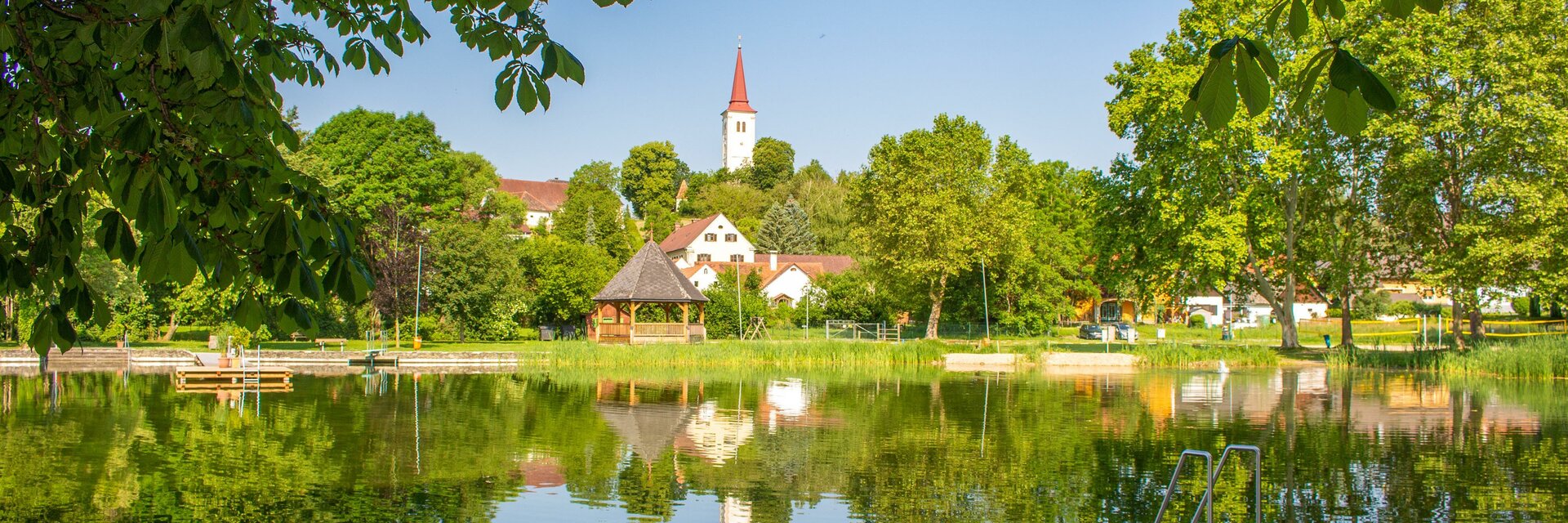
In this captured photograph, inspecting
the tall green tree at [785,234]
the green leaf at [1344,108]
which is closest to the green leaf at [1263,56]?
the green leaf at [1344,108]

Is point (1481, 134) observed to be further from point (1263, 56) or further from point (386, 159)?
point (386, 159)

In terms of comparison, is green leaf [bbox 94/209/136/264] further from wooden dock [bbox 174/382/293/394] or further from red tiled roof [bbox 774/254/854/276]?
red tiled roof [bbox 774/254/854/276]

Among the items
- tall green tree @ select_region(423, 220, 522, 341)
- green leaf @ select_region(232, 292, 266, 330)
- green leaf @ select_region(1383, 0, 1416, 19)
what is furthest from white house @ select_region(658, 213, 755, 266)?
green leaf @ select_region(1383, 0, 1416, 19)

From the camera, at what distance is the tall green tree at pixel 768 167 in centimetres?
10100

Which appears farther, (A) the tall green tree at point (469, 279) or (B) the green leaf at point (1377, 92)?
(A) the tall green tree at point (469, 279)

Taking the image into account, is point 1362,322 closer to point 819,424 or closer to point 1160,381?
point 1160,381

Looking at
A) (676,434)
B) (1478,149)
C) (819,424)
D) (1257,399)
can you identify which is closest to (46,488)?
(676,434)

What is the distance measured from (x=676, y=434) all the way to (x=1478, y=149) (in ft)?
81.7

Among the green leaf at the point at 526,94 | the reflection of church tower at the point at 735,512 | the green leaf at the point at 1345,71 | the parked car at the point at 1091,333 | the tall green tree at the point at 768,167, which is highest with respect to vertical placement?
the tall green tree at the point at 768,167

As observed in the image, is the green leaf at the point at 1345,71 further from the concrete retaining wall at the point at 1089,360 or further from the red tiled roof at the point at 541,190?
the red tiled roof at the point at 541,190

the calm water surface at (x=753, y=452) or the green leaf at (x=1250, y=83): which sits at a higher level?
the green leaf at (x=1250, y=83)

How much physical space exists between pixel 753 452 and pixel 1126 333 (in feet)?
120

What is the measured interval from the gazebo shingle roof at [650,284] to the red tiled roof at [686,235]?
33.2m

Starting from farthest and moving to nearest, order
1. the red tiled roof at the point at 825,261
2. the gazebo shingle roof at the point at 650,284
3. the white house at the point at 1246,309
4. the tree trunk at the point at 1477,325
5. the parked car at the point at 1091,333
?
the red tiled roof at the point at 825,261 → the white house at the point at 1246,309 → the parked car at the point at 1091,333 → the gazebo shingle roof at the point at 650,284 → the tree trunk at the point at 1477,325
